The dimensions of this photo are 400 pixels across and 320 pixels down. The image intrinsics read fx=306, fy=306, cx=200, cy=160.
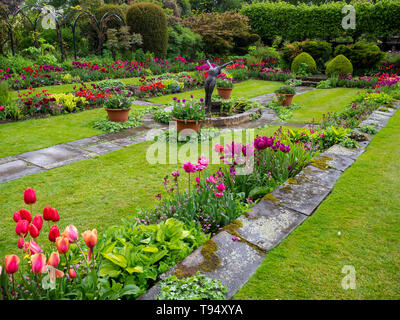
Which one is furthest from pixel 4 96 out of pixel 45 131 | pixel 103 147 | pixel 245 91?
pixel 245 91

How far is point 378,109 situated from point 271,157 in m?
5.61

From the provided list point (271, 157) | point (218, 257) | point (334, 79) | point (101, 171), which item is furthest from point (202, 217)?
point (334, 79)

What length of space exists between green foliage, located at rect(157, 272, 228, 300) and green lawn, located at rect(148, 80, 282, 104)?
26.8 feet

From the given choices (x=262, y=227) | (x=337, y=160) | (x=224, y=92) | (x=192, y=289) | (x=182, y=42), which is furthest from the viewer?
(x=182, y=42)

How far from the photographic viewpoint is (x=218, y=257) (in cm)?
238

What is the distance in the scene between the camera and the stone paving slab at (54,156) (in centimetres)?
506

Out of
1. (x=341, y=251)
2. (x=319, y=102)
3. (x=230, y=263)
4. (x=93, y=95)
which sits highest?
(x=93, y=95)

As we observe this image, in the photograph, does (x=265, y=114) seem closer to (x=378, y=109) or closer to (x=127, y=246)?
(x=378, y=109)

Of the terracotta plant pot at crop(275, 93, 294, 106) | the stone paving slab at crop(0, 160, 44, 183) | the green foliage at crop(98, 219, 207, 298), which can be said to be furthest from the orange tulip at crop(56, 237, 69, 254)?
the terracotta plant pot at crop(275, 93, 294, 106)

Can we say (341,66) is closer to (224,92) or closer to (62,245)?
(224,92)

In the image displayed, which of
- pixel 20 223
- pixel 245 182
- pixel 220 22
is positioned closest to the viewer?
pixel 20 223

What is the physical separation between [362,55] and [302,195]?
1385 cm

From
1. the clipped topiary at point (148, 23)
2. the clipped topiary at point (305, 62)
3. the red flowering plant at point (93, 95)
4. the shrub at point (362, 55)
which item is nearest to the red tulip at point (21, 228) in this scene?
the red flowering plant at point (93, 95)

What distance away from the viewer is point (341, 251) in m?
2.69
